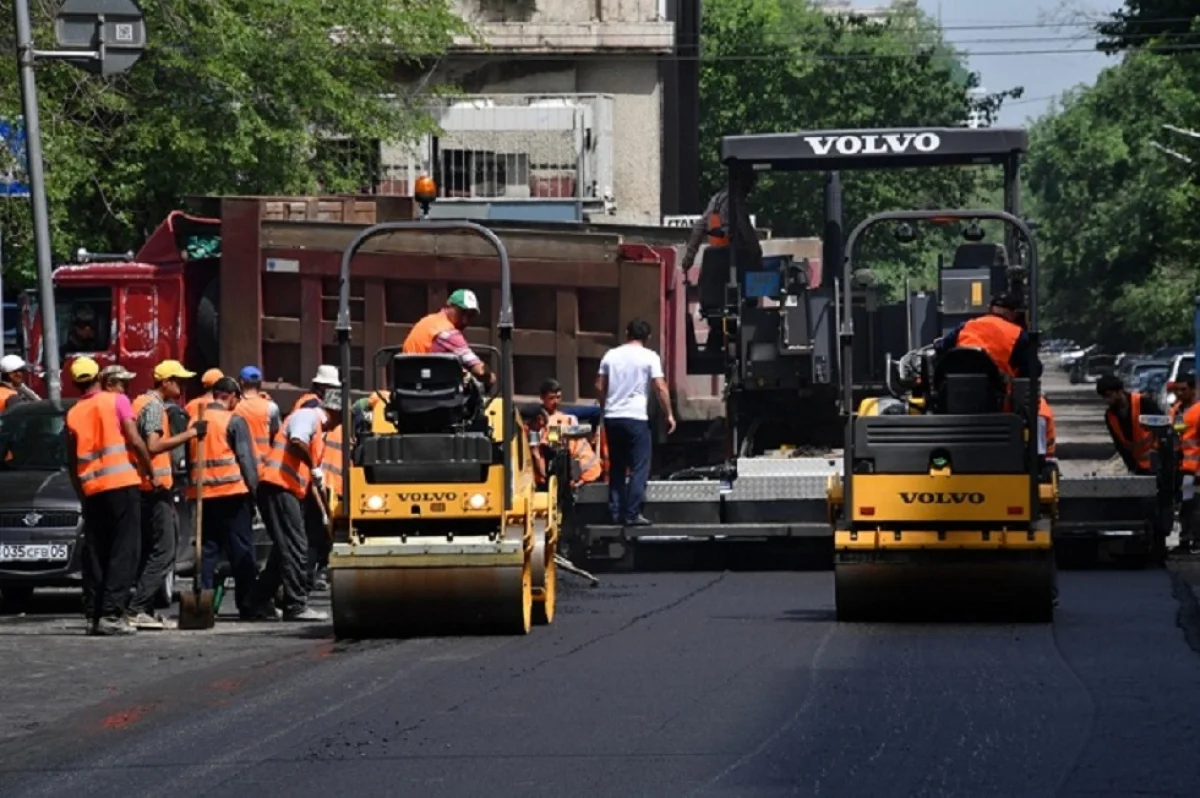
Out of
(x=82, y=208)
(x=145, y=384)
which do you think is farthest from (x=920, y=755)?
(x=82, y=208)

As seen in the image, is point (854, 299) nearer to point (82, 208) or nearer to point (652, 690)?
point (652, 690)

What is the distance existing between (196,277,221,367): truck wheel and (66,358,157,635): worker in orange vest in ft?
25.0

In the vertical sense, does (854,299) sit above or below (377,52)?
below

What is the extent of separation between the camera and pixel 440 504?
1439 centimetres

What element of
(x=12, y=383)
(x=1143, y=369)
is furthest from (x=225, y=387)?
(x=1143, y=369)

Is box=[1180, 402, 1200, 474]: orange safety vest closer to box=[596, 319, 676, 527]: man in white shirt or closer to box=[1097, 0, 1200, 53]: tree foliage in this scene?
box=[596, 319, 676, 527]: man in white shirt

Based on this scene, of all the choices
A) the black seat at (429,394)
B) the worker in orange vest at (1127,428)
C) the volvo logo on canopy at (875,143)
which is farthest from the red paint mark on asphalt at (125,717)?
the worker in orange vest at (1127,428)

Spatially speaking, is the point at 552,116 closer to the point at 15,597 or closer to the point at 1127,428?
the point at 1127,428

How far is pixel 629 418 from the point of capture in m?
20.0

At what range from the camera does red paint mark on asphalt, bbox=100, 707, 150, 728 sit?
37.6ft

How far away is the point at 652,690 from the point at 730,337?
26.2 feet

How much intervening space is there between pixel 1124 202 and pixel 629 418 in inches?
2611

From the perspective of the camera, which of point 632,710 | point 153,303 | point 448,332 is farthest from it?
point 153,303

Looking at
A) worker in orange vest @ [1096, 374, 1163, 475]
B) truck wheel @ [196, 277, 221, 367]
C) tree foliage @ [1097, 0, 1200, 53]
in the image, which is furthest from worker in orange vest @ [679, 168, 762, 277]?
tree foliage @ [1097, 0, 1200, 53]
